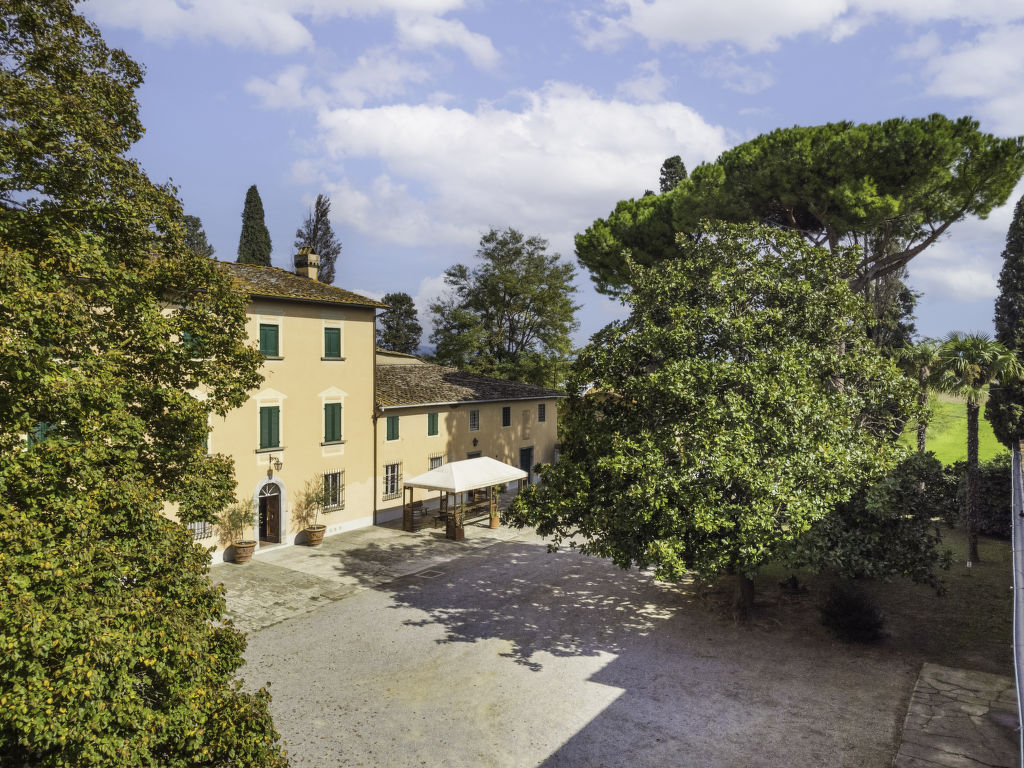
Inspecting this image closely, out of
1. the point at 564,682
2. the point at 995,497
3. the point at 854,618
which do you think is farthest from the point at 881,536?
the point at 995,497

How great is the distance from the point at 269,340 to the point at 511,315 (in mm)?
24266

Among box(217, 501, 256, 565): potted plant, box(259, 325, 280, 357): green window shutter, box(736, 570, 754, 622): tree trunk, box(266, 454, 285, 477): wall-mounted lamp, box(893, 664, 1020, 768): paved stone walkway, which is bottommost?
box(893, 664, 1020, 768): paved stone walkway

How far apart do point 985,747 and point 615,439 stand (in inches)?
286

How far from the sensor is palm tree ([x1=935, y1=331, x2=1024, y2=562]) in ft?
62.6

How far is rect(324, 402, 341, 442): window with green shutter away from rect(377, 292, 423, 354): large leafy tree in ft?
123

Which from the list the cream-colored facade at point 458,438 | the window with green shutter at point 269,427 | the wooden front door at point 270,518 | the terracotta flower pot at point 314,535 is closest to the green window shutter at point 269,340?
the window with green shutter at point 269,427

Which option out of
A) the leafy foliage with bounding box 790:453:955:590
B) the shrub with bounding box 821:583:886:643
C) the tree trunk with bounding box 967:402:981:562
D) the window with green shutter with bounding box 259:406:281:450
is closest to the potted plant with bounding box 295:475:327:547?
the window with green shutter with bounding box 259:406:281:450

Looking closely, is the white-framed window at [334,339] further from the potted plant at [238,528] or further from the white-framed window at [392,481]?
the potted plant at [238,528]

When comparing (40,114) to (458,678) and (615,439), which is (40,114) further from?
(458,678)

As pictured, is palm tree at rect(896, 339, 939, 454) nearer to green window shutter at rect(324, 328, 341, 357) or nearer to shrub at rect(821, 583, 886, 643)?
shrub at rect(821, 583, 886, 643)

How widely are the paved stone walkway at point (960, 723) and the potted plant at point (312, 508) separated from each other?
1798cm

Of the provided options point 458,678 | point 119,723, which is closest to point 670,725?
point 458,678

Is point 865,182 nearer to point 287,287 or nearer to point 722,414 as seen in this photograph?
point 722,414

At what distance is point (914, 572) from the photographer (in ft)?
43.2
